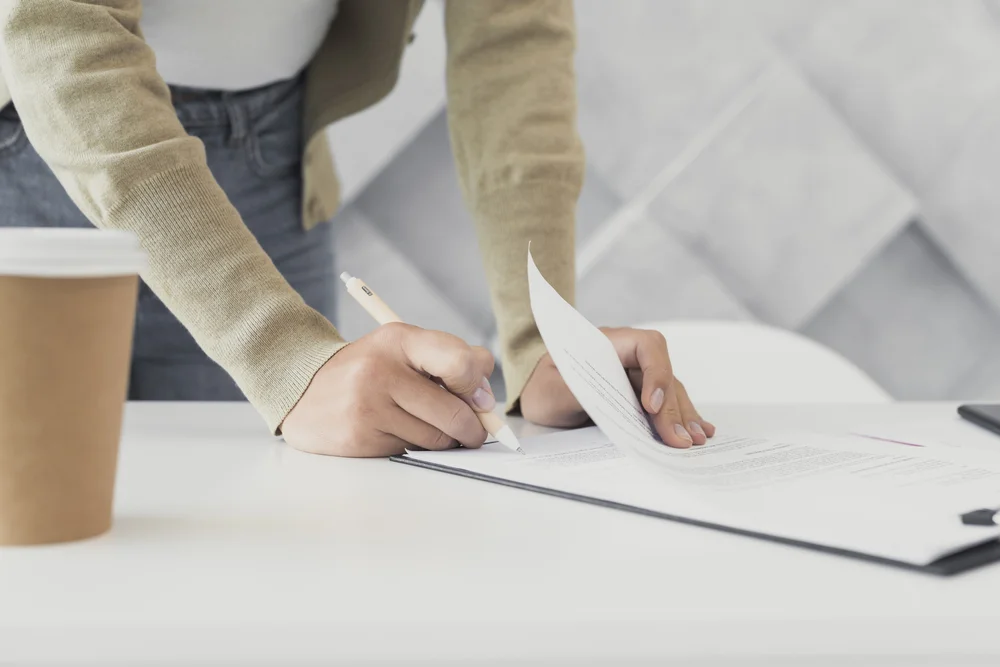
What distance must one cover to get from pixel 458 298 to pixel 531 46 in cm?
75

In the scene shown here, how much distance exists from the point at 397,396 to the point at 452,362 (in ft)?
0.13

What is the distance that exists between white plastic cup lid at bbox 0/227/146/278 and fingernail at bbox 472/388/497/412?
0.84 feet

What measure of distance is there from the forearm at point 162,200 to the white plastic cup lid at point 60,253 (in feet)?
0.78

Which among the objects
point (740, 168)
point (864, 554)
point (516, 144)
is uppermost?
point (864, 554)

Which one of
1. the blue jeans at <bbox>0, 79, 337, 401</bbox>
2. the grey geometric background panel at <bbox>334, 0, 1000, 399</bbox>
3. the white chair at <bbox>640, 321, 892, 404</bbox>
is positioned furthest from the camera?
the grey geometric background panel at <bbox>334, 0, 1000, 399</bbox>

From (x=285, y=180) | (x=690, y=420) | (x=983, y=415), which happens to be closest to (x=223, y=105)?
(x=285, y=180)

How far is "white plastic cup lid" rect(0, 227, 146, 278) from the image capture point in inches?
12.9

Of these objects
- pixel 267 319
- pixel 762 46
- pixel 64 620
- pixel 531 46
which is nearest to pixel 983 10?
pixel 762 46

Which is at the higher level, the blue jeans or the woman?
the woman

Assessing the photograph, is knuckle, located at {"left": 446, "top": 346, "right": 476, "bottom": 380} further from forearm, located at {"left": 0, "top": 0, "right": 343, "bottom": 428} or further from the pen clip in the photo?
the pen clip

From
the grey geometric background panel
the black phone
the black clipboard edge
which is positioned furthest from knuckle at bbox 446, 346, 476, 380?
the grey geometric background panel

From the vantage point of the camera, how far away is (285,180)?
A: 1.00 m

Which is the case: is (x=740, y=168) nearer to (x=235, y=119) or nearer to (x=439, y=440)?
(x=235, y=119)

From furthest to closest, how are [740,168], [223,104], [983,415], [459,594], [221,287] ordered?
[740,168] < [223,104] < [983,415] < [221,287] < [459,594]
